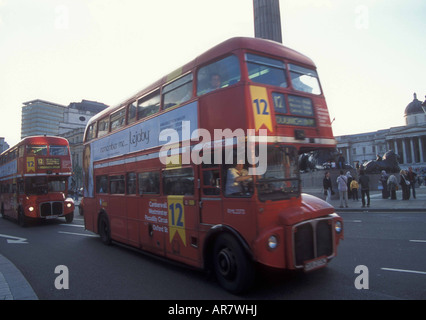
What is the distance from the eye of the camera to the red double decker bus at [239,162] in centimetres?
480

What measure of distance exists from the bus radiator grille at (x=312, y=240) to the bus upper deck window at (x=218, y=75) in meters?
2.56

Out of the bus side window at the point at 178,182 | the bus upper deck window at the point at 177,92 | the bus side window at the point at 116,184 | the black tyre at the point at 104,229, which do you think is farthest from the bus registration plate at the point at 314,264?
the black tyre at the point at 104,229

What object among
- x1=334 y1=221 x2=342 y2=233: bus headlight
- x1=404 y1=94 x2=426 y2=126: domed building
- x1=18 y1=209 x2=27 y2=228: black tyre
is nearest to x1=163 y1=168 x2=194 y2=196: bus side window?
x1=334 y1=221 x2=342 y2=233: bus headlight

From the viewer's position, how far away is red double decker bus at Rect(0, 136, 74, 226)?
15398mm

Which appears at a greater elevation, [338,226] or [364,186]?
[364,186]

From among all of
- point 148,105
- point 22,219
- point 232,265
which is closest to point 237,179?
point 232,265

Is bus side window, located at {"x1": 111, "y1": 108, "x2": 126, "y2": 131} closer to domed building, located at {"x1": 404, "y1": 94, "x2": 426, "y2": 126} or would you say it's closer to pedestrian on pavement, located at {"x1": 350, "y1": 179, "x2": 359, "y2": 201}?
pedestrian on pavement, located at {"x1": 350, "y1": 179, "x2": 359, "y2": 201}

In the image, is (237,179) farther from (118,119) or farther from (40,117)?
(40,117)

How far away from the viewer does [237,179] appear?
5035mm

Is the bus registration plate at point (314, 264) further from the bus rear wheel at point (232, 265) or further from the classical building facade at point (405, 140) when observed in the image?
the classical building facade at point (405, 140)

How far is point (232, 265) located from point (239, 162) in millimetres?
1612

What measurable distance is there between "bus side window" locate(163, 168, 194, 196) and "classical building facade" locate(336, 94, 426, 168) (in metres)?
82.7
